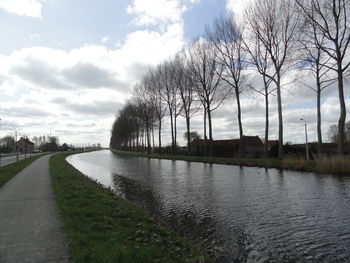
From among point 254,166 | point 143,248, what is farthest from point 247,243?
point 254,166

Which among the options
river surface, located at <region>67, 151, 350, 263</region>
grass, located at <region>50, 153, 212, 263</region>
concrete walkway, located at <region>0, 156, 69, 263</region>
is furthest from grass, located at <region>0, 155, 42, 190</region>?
grass, located at <region>50, 153, 212, 263</region>

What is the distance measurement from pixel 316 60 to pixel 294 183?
14239 mm

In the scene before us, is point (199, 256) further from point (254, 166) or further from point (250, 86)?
point (250, 86)

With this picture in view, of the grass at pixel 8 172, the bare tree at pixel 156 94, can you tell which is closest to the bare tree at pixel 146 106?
the bare tree at pixel 156 94

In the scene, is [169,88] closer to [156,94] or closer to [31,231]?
[156,94]

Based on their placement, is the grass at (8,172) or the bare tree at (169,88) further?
the bare tree at (169,88)

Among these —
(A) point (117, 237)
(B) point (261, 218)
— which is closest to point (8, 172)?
(A) point (117, 237)

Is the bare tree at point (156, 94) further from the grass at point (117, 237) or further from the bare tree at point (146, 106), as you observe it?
the grass at point (117, 237)

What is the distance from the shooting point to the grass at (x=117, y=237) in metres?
4.89

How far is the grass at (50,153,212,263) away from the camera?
4891mm

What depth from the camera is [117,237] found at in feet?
19.4

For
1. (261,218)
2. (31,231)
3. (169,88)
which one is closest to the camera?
(31,231)

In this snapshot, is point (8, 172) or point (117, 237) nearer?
point (117, 237)

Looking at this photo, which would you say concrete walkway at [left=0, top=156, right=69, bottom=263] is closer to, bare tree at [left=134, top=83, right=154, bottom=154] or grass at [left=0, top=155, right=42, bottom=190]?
grass at [left=0, top=155, right=42, bottom=190]
